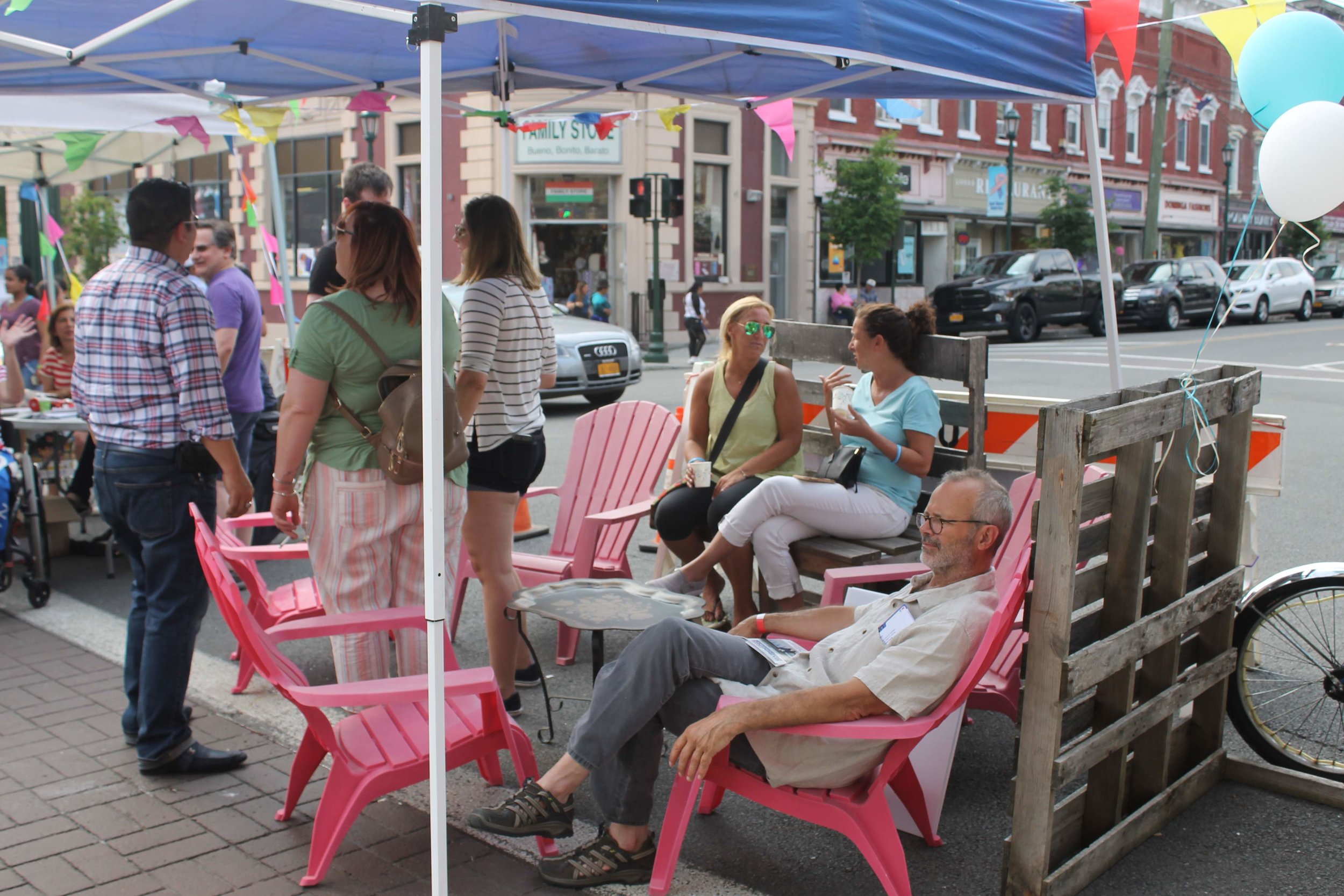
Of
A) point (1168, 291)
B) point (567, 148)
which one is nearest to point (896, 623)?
point (567, 148)

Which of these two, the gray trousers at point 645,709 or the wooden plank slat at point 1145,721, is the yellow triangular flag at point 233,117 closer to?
the gray trousers at point 645,709

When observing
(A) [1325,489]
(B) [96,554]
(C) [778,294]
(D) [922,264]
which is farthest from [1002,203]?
(B) [96,554]

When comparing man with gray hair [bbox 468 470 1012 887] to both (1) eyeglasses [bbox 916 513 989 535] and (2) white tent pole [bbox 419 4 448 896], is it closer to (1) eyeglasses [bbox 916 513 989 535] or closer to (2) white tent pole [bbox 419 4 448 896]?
(1) eyeglasses [bbox 916 513 989 535]

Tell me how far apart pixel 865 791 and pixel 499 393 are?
6.86 ft

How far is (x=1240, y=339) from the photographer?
23828 mm

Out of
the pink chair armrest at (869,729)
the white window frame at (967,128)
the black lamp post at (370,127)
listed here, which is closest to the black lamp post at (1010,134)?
the white window frame at (967,128)

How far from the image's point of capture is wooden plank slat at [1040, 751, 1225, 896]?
9.97 ft

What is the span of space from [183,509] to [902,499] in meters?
2.84

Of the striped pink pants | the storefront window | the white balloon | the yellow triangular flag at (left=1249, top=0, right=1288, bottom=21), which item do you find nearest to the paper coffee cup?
the striped pink pants

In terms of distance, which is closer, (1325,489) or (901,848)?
(901,848)

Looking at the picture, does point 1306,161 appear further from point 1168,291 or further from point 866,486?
point 1168,291

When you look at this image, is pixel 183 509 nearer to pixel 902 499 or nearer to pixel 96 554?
pixel 902 499

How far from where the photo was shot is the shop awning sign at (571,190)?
80.7 feet

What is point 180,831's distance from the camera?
11.5ft
